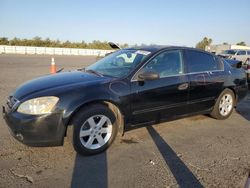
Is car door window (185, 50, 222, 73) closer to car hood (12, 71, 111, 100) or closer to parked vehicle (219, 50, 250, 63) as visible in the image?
car hood (12, 71, 111, 100)

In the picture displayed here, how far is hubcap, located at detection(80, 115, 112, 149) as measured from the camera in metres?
3.95

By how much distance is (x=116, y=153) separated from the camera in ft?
13.4

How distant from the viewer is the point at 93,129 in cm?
402

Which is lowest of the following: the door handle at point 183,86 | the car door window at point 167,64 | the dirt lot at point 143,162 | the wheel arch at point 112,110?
the dirt lot at point 143,162

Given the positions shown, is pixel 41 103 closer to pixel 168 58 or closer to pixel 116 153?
pixel 116 153

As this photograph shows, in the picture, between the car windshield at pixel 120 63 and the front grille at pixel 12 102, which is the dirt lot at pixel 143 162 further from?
the car windshield at pixel 120 63

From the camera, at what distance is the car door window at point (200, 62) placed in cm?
521

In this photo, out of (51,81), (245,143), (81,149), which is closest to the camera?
(81,149)

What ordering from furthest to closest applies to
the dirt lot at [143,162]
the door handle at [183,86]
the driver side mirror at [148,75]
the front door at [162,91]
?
the door handle at [183,86]
the front door at [162,91]
the driver side mirror at [148,75]
the dirt lot at [143,162]

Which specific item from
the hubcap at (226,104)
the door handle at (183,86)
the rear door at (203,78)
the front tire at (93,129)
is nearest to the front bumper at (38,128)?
the front tire at (93,129)

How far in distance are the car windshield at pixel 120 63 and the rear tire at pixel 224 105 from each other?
83.8 inches

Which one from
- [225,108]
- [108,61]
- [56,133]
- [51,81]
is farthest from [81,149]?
[225,108]

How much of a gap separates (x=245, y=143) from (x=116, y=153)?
2300 mm

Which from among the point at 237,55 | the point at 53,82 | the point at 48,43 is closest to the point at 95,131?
the point at 53,82
